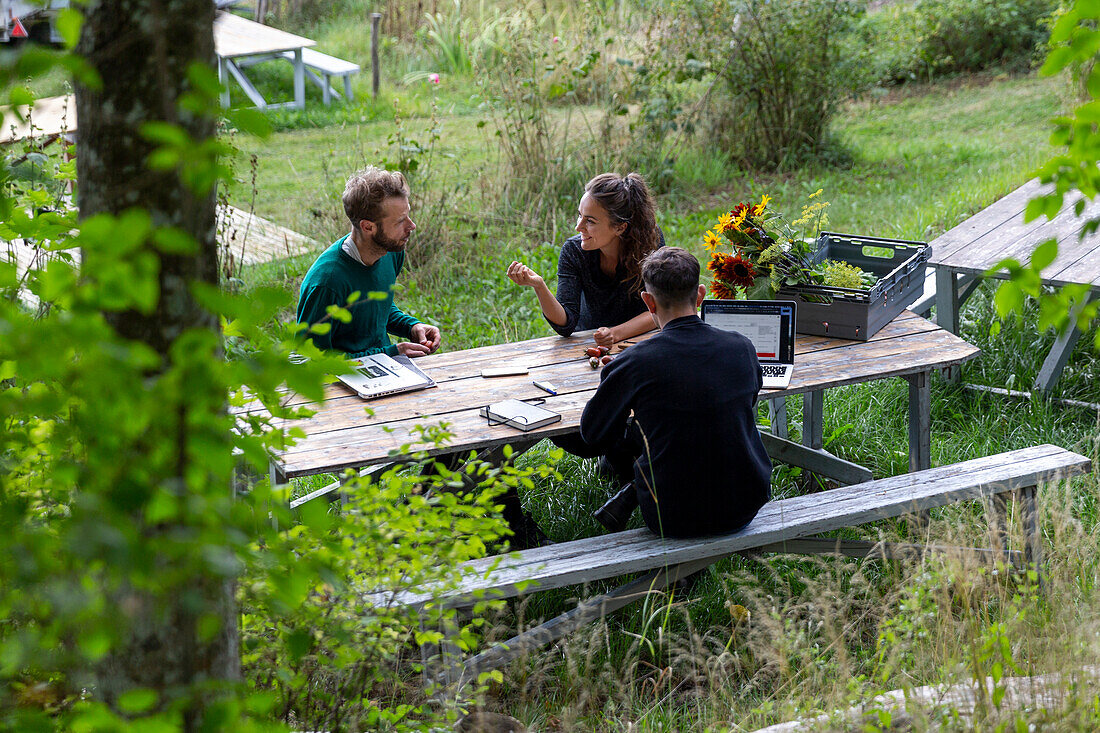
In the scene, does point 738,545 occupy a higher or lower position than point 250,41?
lower

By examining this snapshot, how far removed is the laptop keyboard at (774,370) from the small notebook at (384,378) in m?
1.21

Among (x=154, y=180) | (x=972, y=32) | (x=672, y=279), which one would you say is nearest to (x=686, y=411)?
(x=672, y=279)

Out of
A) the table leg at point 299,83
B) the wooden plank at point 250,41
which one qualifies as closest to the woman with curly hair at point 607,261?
the wooden plank at point 250,41

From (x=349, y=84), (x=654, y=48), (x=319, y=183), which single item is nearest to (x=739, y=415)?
(x=654, y=48)

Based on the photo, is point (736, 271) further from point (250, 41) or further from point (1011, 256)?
point (250, 41)

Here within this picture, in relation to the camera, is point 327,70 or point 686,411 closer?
point 686,411

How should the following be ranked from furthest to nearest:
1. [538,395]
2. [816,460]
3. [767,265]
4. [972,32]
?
[972,32], [816,460], [767,265], [538,395]

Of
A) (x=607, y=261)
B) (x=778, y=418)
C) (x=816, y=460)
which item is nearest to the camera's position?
(x=816, y=460)

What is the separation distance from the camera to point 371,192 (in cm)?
403

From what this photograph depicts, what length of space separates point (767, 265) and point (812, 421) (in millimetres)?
868

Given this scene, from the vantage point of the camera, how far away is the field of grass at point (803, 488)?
109 inches

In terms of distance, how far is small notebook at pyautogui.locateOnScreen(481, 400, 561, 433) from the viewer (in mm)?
3340

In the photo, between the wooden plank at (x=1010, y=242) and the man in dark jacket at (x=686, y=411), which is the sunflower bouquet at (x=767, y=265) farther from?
the wooden plank at (x=1010, y=242)

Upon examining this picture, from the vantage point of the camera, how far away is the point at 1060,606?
3.10 m
